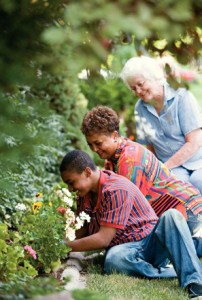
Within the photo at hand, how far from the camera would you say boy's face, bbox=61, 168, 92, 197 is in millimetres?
4957

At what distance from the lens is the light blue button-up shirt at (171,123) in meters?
6.43

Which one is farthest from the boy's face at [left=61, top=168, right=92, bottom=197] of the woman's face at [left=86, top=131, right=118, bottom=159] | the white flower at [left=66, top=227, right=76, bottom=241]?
the woman's face at [left=86, top=131, right=118, bottom=159]

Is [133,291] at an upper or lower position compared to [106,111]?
lower

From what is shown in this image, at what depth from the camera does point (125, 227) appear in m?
5.18

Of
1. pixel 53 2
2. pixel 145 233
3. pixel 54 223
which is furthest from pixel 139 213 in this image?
pixel 53 2

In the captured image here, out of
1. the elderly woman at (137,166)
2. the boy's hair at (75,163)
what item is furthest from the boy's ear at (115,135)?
the boy's hair at (75,163)

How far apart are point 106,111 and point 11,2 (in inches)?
146

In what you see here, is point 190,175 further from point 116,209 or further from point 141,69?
point 116,209

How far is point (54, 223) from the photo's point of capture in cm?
491

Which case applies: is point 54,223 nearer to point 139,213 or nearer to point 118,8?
point 139,213

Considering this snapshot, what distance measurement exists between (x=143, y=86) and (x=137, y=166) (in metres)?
0.90

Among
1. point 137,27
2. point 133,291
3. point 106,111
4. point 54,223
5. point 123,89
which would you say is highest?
point 137,27

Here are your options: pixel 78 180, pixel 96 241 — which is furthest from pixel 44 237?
pixel 78 180

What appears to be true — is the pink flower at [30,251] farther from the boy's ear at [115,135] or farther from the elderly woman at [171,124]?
the elderly woman at [171,124]
